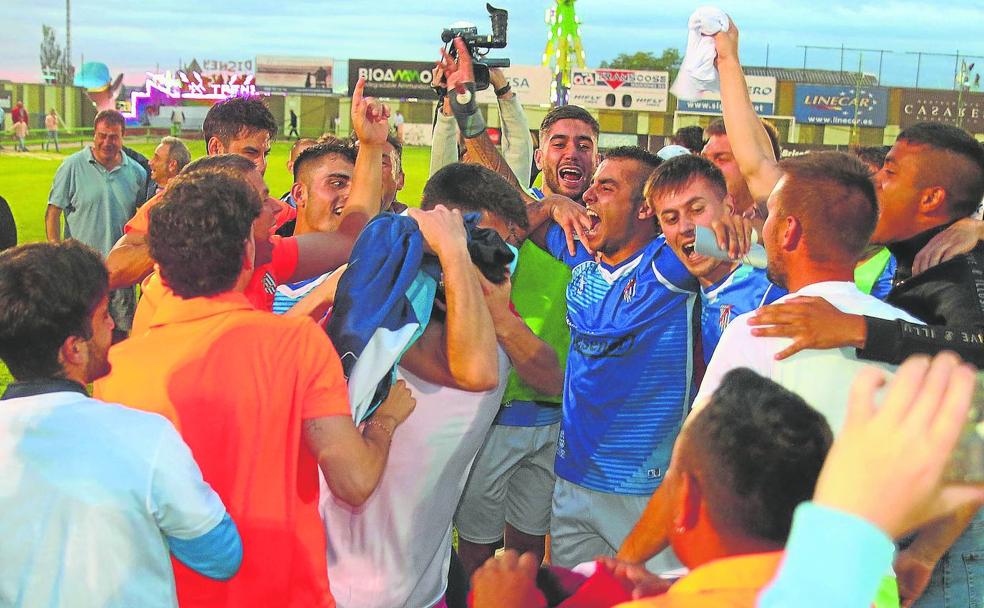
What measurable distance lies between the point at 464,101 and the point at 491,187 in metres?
1.79

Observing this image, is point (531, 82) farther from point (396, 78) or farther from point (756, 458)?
point (756, 458)

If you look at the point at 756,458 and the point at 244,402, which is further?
the point at 244,402

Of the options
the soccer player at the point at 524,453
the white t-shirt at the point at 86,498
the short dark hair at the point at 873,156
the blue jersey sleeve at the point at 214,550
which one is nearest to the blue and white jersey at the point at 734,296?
the soccer player at the point at 524,453

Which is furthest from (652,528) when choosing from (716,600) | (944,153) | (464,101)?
(464,101)

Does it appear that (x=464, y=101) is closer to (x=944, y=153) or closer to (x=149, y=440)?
(x=944, y=153)

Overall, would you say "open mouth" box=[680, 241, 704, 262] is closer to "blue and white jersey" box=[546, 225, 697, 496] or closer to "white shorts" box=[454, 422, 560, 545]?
"blue and white jersey" box=[546, 225, 697, 496]

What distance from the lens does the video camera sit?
4906 mm

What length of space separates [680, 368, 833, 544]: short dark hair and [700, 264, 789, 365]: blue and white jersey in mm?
2063

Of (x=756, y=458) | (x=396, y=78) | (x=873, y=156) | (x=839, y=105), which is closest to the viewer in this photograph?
(x=756, y=458)

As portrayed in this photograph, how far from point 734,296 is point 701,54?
0.93m

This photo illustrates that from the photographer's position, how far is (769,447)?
1.41 metres

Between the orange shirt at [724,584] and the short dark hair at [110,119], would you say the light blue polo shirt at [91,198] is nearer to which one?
the short dark hair at [110,119]

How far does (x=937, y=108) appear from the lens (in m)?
53.5

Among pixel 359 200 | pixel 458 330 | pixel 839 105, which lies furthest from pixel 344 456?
pixel 839 105
